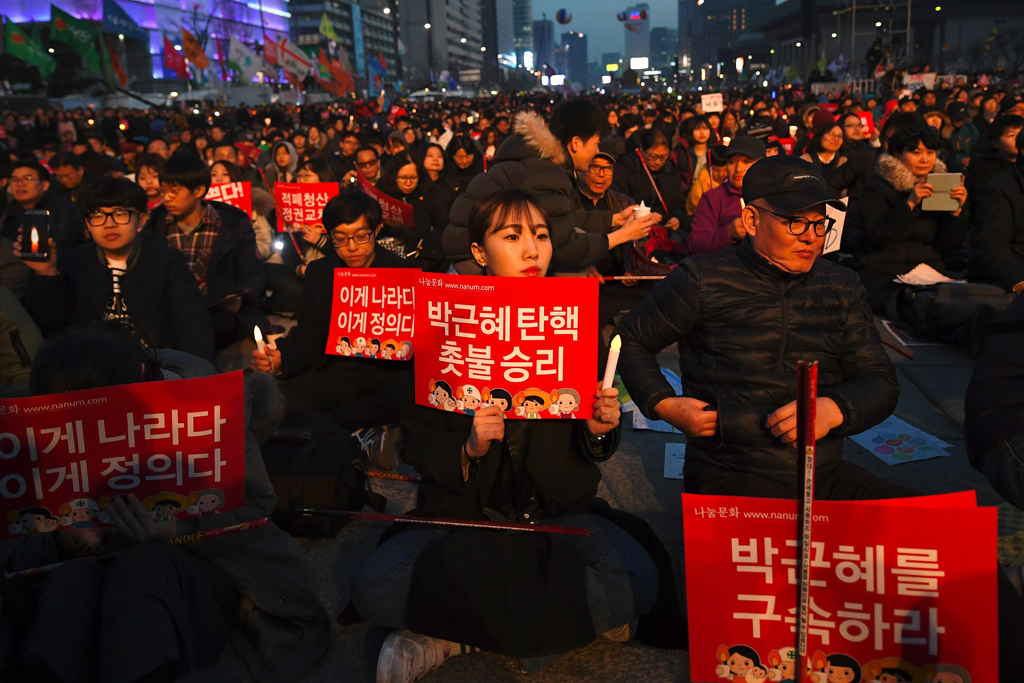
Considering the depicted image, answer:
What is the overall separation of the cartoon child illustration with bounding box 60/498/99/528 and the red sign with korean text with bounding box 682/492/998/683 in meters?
1.71

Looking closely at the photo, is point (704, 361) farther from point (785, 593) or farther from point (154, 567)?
point (154, 567)

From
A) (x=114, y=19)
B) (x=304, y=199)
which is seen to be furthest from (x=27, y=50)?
(x=304, y=199)

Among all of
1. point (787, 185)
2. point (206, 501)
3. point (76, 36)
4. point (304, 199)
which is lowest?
point (206, 501)

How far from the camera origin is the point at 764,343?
9.23 feet

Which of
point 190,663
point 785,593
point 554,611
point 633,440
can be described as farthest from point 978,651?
point 633,440

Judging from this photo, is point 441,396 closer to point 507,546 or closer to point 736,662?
point 507,546

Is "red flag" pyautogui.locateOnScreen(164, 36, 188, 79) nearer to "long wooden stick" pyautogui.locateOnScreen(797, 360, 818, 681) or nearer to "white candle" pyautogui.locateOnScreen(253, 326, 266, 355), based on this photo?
"white candle" pyautogui.locateOnScreen(253, 326, 266, 355)

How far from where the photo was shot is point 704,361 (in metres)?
2.97

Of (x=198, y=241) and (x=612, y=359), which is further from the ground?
(x=198, y=241)

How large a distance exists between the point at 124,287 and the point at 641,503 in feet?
9.77

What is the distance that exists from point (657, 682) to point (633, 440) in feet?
6.94

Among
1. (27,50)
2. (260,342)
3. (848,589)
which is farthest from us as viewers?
(27,50)

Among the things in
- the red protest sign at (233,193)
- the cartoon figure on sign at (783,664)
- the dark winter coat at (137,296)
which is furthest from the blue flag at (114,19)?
the cartoon figure on sign at (783,664)

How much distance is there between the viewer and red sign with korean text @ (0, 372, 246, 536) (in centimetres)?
228
